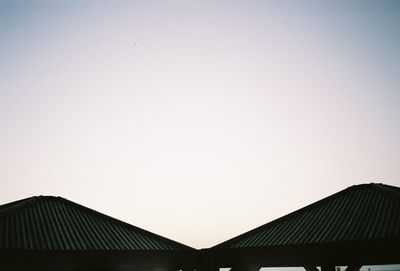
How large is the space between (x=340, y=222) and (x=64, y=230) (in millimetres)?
9742

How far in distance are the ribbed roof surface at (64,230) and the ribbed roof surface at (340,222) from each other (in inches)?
128

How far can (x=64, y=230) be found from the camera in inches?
513

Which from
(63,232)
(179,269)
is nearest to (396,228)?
(179,269)

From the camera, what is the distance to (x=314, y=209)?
15.3 m

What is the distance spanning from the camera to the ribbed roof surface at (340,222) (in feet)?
38.4

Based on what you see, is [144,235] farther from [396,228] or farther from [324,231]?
[396,228]

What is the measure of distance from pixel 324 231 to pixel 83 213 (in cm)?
947

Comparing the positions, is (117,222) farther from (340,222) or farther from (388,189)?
(388,189)

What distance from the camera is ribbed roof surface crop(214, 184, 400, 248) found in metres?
11.7

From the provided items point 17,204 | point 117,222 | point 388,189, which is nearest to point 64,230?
point 17,204

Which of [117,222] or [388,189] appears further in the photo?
[117,222]

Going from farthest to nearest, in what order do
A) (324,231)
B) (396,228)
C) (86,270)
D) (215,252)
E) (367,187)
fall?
(367,187) → (215,252) → (324,231) → (86,270) → (396,228)

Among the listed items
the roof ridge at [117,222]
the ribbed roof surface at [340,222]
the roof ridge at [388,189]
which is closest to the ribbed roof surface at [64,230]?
the roof ridge at [117,222]

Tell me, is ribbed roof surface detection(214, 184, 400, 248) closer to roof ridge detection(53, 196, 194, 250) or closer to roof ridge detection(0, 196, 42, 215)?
roof ridge detection(53, 196, 194, 250)
